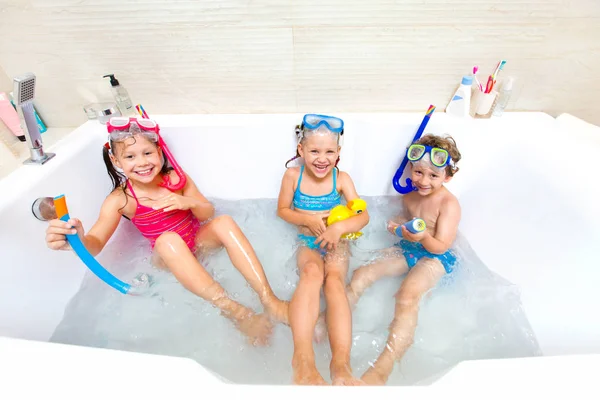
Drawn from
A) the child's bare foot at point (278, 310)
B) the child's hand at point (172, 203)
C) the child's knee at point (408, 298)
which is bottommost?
the child's knee at point (408, 298)

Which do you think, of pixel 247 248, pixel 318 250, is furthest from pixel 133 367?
pixel 318 250

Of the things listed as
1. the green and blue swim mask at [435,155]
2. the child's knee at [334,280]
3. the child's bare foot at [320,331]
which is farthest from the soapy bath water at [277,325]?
the green and blue swim mask at [435,155]

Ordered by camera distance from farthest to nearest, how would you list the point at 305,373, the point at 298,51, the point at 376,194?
the point at 376,194 → the point at 298,51 → the point at 305,373

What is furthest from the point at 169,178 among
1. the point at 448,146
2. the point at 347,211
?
the point at 448,146

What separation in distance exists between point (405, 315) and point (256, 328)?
0.47 meters

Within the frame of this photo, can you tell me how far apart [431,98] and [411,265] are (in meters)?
0.74

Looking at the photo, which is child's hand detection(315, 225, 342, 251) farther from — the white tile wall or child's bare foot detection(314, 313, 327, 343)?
the white tile wall

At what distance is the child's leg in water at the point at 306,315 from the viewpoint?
76 cm

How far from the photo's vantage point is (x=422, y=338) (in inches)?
38.5

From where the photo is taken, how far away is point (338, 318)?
0.90 metres

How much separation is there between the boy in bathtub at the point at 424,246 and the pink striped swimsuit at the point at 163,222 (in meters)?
0.63

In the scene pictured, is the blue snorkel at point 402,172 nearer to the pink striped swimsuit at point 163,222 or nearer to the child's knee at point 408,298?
the child's knee at point 408,298

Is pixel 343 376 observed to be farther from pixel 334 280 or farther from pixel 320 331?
pixel 334 280

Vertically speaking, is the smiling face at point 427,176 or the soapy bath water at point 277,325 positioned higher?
the smiling face at point 427,176
